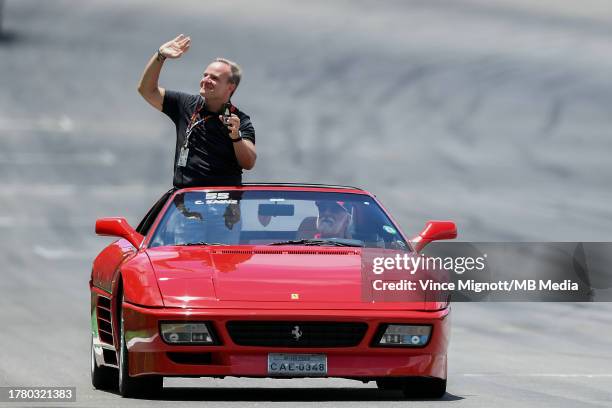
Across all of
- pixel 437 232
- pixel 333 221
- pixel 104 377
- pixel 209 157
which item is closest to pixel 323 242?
pixel 333 221

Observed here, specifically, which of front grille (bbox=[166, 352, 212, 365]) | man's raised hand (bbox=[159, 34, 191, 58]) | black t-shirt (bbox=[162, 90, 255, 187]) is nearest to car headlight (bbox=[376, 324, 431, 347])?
front grille (bbox=[166, 352, 212, 365])

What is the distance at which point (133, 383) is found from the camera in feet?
29.0

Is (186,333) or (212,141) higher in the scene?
(212,141)

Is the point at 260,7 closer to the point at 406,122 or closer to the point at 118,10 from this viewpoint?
the point at 118,10

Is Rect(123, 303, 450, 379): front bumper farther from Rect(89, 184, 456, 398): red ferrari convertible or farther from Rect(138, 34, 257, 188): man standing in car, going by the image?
Rect(138, 34, 257, 188): man standing in car

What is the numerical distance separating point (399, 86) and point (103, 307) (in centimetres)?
3795

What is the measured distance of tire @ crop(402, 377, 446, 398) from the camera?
8984 millimetres

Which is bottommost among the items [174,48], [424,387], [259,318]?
[424,387]

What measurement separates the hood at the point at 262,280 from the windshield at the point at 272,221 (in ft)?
1.32

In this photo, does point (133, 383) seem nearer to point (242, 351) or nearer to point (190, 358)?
point (190, 358)

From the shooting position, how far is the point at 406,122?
42.5 m

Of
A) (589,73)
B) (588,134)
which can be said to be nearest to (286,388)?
(588,134)

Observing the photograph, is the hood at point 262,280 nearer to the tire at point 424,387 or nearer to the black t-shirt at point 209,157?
the tire at point 424,387

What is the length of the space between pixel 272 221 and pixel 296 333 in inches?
52.8
